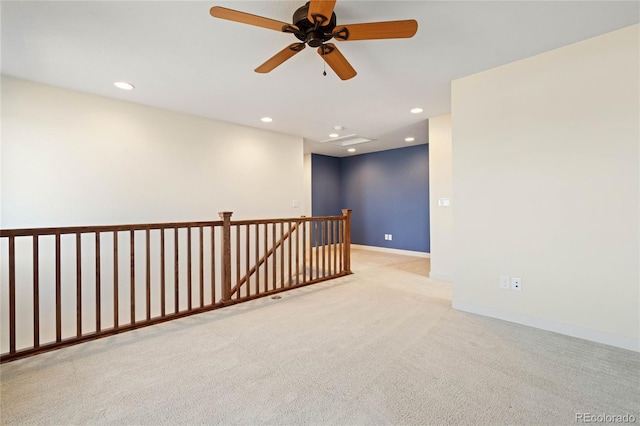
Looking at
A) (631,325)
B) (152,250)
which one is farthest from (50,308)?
(631,325)

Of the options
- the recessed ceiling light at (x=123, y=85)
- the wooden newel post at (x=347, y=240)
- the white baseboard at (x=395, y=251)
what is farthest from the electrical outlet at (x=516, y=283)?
the recessed ceiling light at (x=123, y=85)

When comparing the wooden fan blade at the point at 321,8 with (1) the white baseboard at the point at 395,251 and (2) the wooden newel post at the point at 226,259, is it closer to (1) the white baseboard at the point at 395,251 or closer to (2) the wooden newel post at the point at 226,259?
(2) the wooden newel post at the point at 226,259

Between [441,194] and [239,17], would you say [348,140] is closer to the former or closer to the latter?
[441,194]

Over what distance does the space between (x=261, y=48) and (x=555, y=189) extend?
2.57m

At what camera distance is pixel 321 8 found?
1551 mm

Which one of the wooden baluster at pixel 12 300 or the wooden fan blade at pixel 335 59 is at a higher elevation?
the wooden fan blade at pixel 335 59

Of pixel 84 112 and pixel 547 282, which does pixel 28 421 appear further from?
pixel 547 282

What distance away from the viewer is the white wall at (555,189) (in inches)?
84.4

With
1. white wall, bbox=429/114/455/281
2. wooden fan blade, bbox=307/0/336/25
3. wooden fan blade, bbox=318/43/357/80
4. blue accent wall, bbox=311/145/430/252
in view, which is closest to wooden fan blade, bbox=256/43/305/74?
wooden fan blade, bbox=318/43/357/80

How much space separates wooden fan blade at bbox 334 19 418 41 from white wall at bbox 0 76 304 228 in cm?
302

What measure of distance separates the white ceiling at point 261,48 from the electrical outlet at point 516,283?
186 cm

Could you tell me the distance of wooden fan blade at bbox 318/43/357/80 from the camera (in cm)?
189

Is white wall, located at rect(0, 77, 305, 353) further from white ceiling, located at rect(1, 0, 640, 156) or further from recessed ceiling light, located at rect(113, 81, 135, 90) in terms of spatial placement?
recessed ceiling light, located at rect(113, 81, 135, 90)

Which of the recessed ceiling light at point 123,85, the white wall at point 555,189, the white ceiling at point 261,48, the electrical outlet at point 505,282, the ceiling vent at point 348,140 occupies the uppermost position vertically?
the ceiling vent at point 348,140
